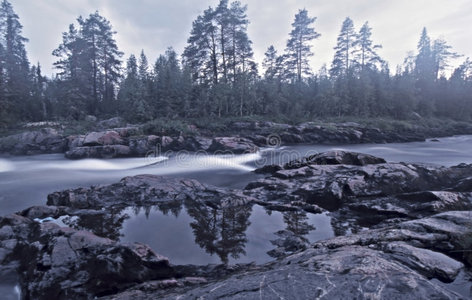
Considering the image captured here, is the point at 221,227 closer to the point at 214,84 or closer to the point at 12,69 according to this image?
the point at 214,84

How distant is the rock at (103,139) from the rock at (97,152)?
74 cm

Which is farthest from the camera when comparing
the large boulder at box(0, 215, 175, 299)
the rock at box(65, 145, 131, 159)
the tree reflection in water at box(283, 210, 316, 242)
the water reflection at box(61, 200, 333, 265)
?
the rock at box(65, 145, 131, 159)

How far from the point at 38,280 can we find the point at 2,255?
1.47 meters

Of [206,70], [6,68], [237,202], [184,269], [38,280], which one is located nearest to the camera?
[38,280]

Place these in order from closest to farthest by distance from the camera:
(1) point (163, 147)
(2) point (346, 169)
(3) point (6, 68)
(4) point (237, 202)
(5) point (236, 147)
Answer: (4) point (237, 202) → (2) point (346, 169) → (5) point (236, 147) → (1) point (163, 147) → (3) point (6, 68)

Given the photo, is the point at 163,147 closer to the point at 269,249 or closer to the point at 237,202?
the point at 237,202

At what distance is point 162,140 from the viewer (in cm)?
1833

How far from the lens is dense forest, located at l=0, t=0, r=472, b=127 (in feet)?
91.1

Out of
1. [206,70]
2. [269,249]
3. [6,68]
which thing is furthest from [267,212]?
[6,68]

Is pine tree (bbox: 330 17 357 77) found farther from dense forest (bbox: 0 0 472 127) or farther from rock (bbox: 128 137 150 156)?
rock (bbox: 128 137 150 156)

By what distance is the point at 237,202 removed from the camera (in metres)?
6.96

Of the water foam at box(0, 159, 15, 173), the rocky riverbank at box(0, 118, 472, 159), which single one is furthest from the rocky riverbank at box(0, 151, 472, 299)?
the water foam at box(0, 159, 15, 173)

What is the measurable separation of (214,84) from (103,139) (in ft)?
55.1

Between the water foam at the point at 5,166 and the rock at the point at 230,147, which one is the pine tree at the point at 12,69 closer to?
the water foam at the point at 5,166
